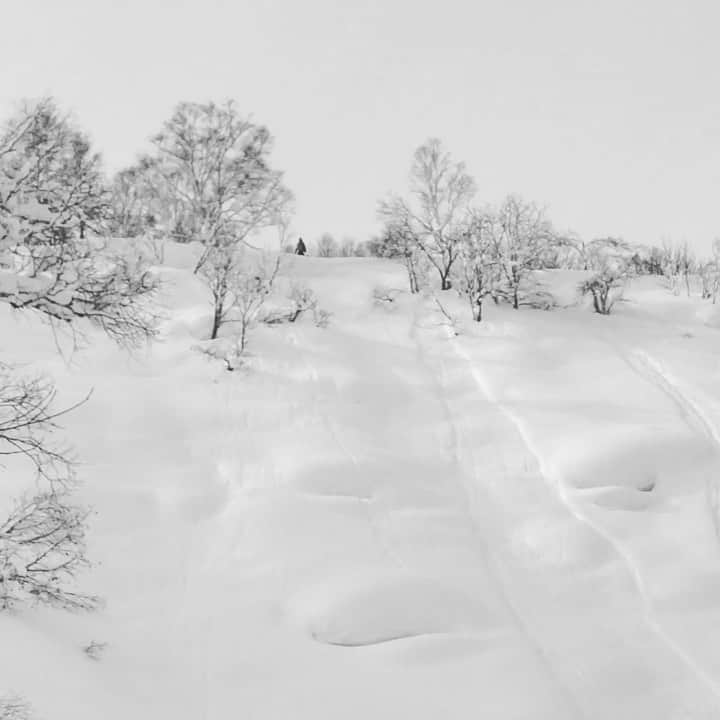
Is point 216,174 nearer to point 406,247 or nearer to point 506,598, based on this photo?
point 406,247

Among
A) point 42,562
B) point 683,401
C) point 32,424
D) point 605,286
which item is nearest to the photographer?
point 32,424

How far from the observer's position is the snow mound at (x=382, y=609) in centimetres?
696

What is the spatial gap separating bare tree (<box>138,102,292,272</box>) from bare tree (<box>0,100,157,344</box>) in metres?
17.2

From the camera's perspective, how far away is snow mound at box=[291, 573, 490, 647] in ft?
22.8

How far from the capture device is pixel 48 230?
4684 millimetres

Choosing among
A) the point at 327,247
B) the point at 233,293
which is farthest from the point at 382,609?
the point at 327,247

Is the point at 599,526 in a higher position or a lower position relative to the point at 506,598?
higher

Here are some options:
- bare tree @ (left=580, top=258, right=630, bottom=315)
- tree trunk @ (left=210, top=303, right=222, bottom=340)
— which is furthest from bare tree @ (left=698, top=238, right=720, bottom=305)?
tree trunk @ (left=210, top=303, right=222, bottom=340)

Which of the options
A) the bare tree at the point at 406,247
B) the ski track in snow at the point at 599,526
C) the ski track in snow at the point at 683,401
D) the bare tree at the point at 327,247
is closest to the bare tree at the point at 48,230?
the ski track in snow at the point at 599,526

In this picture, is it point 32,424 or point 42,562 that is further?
point 42,562

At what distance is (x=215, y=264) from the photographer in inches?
668

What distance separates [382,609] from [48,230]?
210 inches

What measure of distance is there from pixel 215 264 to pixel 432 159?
32.3ft

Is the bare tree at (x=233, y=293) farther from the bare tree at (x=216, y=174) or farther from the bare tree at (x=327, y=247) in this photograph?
the bare tree at (x=327, y=247)
